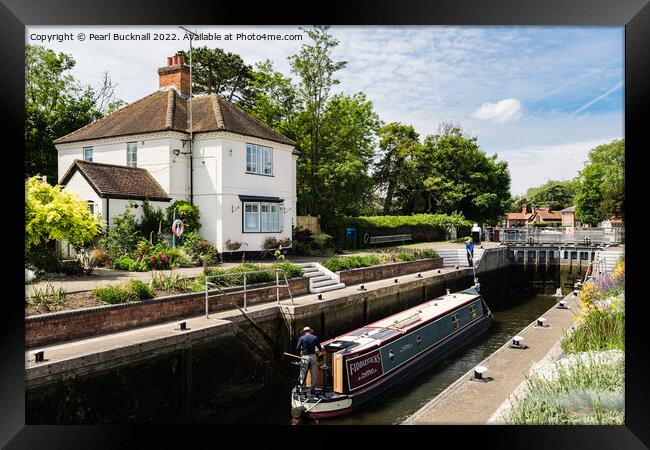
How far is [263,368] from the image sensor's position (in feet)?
29.7

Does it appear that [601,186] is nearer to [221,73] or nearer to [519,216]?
[519,216]

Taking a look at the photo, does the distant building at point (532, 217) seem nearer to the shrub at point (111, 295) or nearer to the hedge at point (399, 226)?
the hedge at point (399, 226)

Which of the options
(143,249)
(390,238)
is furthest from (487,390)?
(390,238)

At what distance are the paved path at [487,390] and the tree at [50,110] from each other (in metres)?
10.5

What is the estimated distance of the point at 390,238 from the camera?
24.6 meters

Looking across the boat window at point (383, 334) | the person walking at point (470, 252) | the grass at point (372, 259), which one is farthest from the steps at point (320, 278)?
the person walking at point (470, 252)

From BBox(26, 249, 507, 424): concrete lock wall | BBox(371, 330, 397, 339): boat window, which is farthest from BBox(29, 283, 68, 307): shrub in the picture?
BBox(371, 330, 397, 339): boat window

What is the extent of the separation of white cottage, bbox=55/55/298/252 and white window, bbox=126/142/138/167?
3 cm

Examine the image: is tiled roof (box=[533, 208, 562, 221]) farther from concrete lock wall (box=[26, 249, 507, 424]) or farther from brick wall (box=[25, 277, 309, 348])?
brick wall (box=[25, 277, 309, 348])

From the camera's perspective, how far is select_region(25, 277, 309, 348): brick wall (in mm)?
6859
